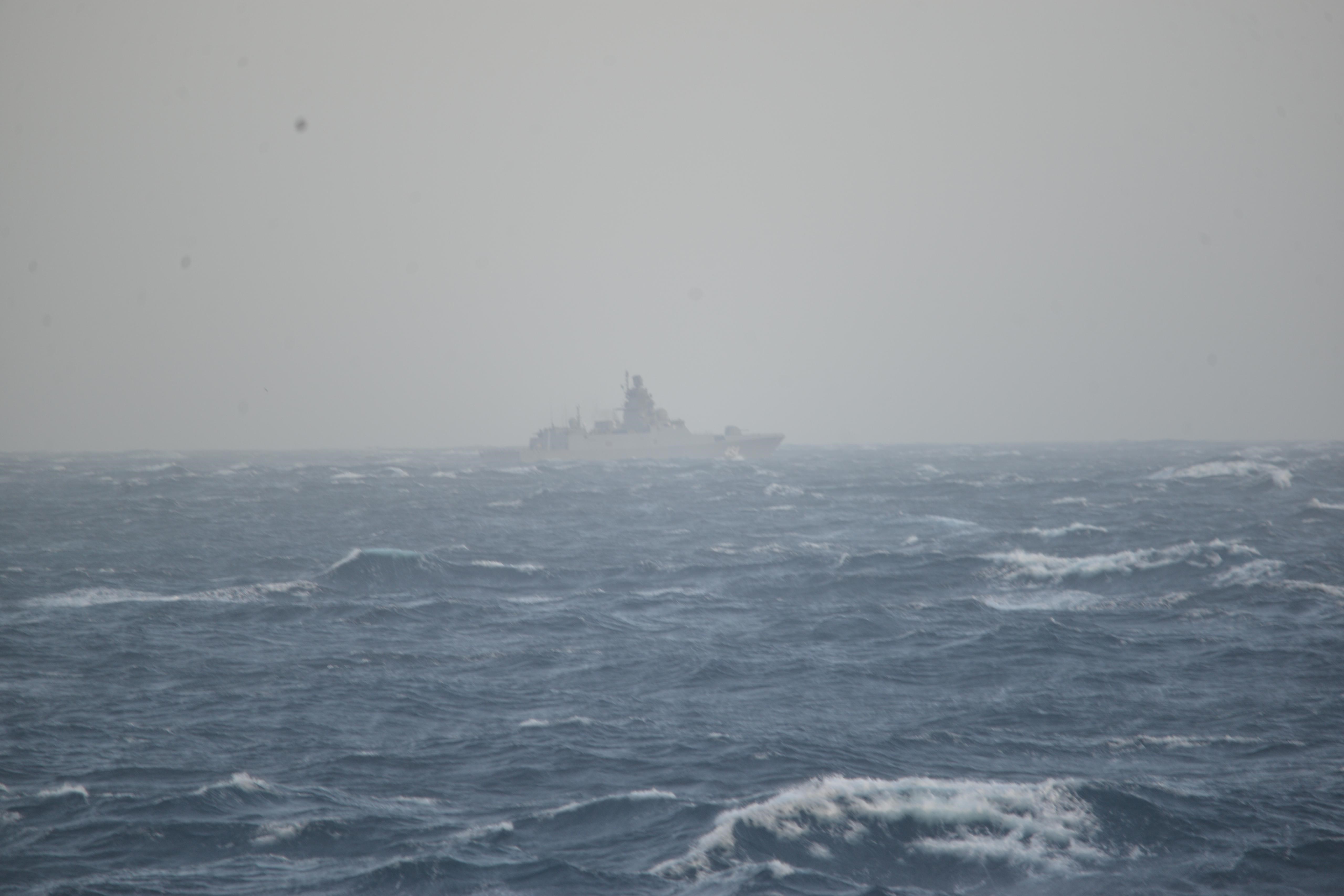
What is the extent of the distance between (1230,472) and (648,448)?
75.8m

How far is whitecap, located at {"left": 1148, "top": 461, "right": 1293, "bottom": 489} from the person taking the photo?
76.6 meters

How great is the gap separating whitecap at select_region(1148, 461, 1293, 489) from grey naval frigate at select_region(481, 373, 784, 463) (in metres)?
57.7

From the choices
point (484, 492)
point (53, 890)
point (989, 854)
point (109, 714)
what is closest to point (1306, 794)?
point (989, 854)

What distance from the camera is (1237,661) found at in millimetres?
20594

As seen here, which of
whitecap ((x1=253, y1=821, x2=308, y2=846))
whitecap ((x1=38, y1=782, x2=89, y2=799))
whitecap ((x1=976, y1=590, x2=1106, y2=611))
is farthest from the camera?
whitecap ((x1=976, y1=590, x2=1106, y2=611))

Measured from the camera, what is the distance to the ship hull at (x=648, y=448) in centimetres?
13738

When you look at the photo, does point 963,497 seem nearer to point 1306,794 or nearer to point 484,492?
point 484,492

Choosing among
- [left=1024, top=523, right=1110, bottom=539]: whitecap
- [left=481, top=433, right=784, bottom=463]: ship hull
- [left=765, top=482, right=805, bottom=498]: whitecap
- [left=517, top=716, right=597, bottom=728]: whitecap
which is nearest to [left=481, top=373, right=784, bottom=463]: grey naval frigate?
[left=481, top=433, right=784, bottom=463]: ship hull

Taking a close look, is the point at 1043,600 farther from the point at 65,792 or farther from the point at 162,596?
→ the point at 162,596

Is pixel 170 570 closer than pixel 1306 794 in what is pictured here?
No

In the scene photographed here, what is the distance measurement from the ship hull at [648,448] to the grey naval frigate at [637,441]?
6 cm

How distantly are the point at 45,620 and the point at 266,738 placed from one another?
15232 millimetres

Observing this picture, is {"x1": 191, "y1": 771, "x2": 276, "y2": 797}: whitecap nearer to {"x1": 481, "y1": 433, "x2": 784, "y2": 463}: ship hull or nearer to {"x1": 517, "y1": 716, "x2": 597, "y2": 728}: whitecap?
{"x1": 517, "y1": 716, "x2": 597, "y2": 728}: whitecap

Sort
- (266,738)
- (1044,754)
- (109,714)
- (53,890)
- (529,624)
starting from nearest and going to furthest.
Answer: (53,890) → (1044,754) → (266,738) → (109,714) → (529,624)
